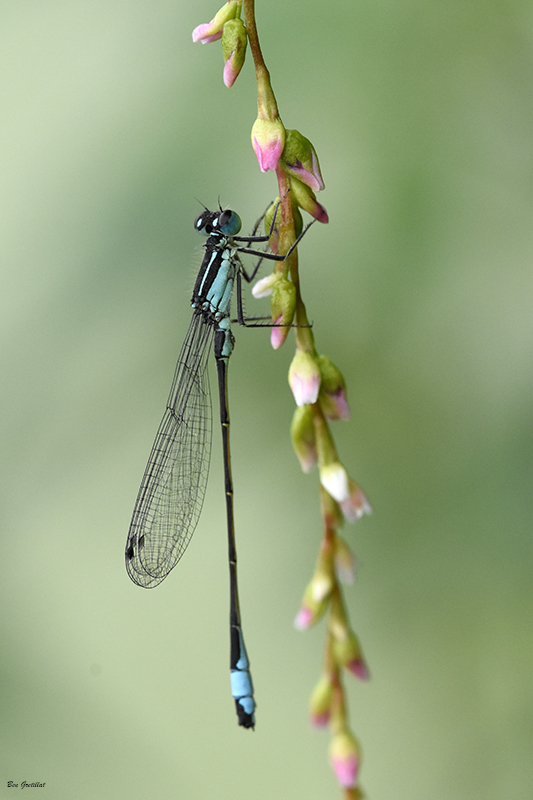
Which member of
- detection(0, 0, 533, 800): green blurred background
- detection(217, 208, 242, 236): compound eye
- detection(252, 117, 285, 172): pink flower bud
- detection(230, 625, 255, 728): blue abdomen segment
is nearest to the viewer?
detection(252, 117, 285, 172): pink flower bud

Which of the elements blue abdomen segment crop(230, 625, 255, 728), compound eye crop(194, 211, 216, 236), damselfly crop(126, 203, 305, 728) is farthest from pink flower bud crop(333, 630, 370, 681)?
compound eye crop(194, 211, 216, 236)

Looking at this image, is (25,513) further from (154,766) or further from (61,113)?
(61,113)

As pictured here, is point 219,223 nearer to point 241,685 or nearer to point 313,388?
point 313,388

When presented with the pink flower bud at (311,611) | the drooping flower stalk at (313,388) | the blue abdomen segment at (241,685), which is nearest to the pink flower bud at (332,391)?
the drooping flower stalk at (313,388)

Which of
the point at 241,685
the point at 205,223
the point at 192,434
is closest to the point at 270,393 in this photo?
the point at 192,434

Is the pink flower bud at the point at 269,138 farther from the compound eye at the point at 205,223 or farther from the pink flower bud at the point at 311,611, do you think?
the compound eye at the point at 205,223

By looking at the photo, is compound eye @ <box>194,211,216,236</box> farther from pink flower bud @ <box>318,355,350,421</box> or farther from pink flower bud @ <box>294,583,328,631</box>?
pink flower bud @ <box>294,583,328,631</box>

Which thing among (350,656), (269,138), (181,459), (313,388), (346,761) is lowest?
(346,761)
